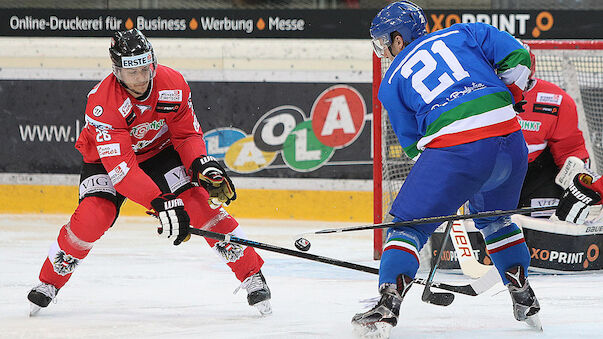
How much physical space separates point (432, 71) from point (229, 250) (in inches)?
38.9

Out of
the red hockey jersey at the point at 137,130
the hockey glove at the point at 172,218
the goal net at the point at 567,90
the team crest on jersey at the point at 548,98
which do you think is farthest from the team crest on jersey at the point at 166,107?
the team crest on jersey at the point at 548,98

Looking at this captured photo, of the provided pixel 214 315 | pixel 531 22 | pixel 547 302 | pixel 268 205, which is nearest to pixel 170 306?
pixel 214 315

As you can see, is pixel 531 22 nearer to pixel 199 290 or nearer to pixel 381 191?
pixel 381 191

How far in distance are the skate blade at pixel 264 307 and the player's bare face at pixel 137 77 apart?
0.81 meters

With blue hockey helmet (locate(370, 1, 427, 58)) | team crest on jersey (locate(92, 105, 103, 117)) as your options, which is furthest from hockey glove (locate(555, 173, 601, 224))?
team crest on jersey (locate(92, 105, 103, 117))

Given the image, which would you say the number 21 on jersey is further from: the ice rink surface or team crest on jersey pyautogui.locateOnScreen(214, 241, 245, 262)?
team crest on jersey pyautogui.locateOnScreen(214, 241, 245, 262)

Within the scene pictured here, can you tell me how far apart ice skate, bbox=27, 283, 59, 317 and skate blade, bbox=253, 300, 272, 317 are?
2.31 ft

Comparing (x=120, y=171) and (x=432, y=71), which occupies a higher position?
(x=432, y=71)

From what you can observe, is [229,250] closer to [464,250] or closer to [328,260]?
[328,260]

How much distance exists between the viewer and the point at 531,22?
575 cm

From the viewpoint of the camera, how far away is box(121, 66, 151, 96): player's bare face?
2854 millimetres

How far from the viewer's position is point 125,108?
→ 2.89 metres

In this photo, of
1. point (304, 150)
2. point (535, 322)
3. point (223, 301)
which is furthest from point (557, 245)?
point (304, 150)

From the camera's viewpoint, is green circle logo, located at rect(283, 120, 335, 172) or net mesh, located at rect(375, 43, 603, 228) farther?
green circle logo, located at rect(283, 120, 335, 172)
